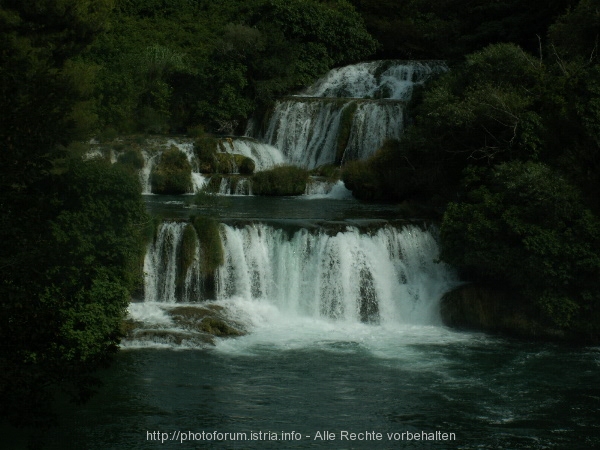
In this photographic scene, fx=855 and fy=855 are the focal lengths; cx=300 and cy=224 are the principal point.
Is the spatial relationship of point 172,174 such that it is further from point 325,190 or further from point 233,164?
point 325,190

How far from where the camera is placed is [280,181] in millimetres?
29844

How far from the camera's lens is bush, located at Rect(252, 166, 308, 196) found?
97.7 ft

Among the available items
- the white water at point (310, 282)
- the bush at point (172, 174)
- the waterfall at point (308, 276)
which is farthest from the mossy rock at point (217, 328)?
the bush at point (172, 174)

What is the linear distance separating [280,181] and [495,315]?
41.0 feet

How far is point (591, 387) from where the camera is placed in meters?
15.2

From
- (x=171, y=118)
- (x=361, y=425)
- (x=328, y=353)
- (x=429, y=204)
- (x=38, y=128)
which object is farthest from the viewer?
(x=171, y=118)

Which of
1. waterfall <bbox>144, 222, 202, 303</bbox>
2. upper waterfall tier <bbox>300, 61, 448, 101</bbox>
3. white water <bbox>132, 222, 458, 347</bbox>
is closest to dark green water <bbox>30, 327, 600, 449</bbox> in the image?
white water <bbox>132, 222, 458, 347</bbox>

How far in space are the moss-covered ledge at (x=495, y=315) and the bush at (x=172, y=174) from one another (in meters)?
13.2

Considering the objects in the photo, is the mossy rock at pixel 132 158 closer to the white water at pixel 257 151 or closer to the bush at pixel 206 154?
the bush at pixel 206 154

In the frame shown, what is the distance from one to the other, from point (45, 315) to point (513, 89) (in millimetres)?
16387

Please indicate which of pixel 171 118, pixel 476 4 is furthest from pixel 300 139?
pixel 476 4

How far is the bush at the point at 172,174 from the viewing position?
30078 mm

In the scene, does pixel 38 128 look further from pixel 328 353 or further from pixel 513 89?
pixel 513 89

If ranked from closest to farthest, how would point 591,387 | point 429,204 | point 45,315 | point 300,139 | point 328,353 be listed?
point 45,315 < point 591,387 < point 328,353 < point 429,204 < point 300,139
